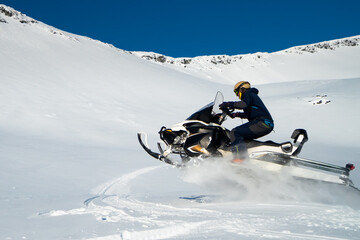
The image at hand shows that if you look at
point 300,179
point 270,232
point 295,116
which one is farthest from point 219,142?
point 295,116

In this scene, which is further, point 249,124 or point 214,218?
point 249,124

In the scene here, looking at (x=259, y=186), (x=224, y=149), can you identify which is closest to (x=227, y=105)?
(x=224, y=149)

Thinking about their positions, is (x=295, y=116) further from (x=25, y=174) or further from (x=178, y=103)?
(x=25, y=174)

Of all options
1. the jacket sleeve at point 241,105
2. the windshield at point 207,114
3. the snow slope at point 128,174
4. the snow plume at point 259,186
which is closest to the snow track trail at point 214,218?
the snow slope at point 128,174

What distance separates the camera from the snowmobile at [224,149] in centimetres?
450

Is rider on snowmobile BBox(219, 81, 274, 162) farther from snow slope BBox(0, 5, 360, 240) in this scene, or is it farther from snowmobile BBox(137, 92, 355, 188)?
snow slope BBox(0, 5, 360, 240)

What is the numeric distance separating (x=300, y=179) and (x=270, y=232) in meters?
2.16

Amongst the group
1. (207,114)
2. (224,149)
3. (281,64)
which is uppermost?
(281,64)

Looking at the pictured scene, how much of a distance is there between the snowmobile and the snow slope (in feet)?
0.70

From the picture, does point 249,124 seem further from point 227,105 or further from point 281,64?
point 281,64

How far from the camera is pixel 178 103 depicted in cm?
2200

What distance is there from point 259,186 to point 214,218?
6.20 feet

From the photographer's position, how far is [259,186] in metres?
4.73

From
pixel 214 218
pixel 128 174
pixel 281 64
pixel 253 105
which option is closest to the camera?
pixel 214 218
